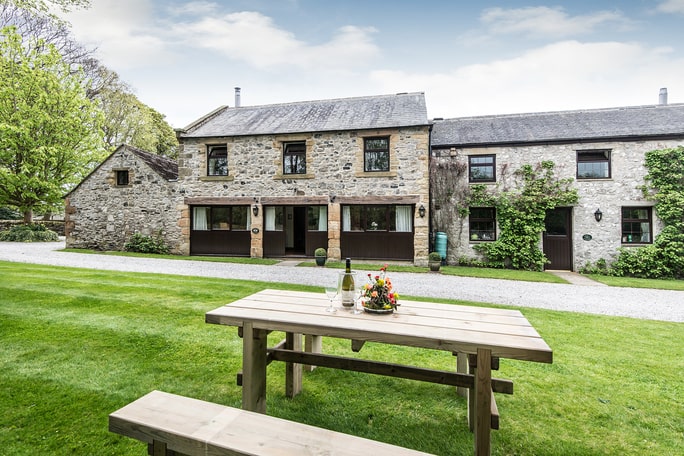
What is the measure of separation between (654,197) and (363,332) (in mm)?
15218

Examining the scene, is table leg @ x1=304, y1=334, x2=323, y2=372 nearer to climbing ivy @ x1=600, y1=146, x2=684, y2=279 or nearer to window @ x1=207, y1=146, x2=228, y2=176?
window @ x1=207, y1=146, x2=228, y2=176

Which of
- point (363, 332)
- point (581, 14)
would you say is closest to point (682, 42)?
point (581, 14)

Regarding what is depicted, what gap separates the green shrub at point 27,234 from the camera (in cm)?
1797

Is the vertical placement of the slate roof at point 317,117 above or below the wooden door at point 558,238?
above

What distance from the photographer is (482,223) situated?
13570 millimetres

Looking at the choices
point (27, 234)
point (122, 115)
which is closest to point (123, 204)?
point (27, 234)

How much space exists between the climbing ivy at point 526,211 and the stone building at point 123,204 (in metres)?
14.0

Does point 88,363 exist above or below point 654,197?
below

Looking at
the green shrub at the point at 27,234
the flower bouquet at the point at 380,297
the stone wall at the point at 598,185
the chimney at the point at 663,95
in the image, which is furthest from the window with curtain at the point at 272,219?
the chimney at the point at 663,95

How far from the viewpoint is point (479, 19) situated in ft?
27.4

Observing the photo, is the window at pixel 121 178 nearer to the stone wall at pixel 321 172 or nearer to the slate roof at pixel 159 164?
the slate roof at pixel 159 164

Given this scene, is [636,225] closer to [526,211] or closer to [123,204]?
[526,211]

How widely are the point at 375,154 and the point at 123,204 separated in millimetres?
→ 12136

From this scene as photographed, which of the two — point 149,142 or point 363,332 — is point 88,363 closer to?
point 363,332
